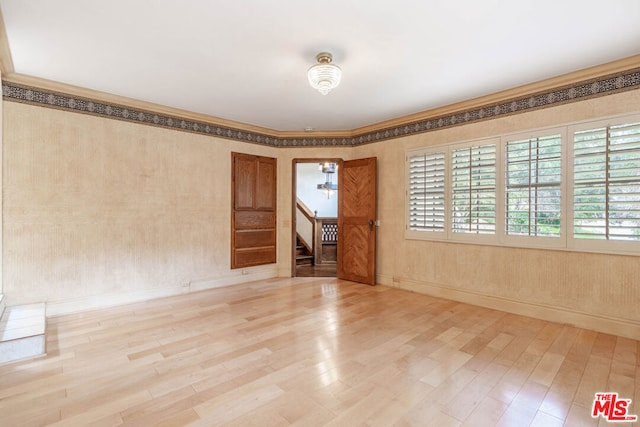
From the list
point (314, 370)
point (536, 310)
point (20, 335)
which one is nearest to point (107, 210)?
point (20, 335)

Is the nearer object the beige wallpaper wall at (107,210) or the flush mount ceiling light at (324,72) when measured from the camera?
the flush mount ceiling light at (324,72)

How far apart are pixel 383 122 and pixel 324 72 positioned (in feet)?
7.98

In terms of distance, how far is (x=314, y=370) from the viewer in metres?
2.39

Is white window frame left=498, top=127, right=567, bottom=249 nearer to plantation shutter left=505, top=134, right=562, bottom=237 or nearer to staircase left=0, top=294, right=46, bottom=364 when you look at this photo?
plantation shutter left=505, top=134, right=562, bottom=237

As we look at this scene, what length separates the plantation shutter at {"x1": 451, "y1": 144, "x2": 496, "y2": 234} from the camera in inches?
156

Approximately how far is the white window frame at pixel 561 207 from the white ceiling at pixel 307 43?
599mm

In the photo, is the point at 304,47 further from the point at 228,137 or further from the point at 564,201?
the point at 564,201

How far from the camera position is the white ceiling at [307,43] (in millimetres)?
2289

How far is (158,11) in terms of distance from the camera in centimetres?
232

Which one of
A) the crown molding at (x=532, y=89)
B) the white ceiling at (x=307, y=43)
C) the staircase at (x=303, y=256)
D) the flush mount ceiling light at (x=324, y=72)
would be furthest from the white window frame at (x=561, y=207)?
the staircase at (x=303, y=256)

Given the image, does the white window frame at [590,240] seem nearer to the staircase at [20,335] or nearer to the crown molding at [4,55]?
the staircase at [20,335]

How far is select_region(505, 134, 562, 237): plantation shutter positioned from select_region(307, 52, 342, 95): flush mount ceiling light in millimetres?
2407

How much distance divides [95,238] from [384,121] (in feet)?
14.7

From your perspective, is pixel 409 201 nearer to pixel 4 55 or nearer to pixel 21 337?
pixel 21 337
